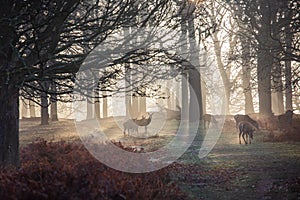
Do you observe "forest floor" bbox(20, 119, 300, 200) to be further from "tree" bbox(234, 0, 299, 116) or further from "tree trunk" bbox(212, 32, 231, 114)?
"tree trunk" bbox(212, 32, 231, 114)

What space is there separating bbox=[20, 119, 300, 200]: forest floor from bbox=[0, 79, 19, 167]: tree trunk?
3713 mm

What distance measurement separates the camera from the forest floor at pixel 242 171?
29.4 feet

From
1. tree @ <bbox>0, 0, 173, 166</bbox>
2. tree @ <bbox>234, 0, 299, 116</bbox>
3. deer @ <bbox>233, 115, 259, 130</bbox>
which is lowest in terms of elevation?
deer @ <bbox>233, 115, 259, 130</bbox>

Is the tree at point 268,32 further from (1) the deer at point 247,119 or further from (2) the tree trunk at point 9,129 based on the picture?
(2) the tree trunk at point 9,129

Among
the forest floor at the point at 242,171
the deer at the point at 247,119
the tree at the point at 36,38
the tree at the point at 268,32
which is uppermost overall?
the tree at the point at 268,32

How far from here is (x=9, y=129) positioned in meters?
9.49

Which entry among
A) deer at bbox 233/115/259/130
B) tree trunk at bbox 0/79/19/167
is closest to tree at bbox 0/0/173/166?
tree trunk at bbox 0/79/19/167

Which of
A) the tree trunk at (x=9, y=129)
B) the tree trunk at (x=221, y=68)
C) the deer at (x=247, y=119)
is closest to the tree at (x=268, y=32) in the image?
the deer at (x=247, y=119)

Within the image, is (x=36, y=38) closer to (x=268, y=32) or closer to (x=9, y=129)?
(x=9, y=129)

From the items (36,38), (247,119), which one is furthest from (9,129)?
(247,119)

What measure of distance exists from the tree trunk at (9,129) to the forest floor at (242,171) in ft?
12.2

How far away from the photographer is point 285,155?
13.6 meters

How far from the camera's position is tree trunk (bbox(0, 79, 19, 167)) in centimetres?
934

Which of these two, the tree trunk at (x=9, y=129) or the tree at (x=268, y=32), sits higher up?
the tree at (x=268, y=32)
